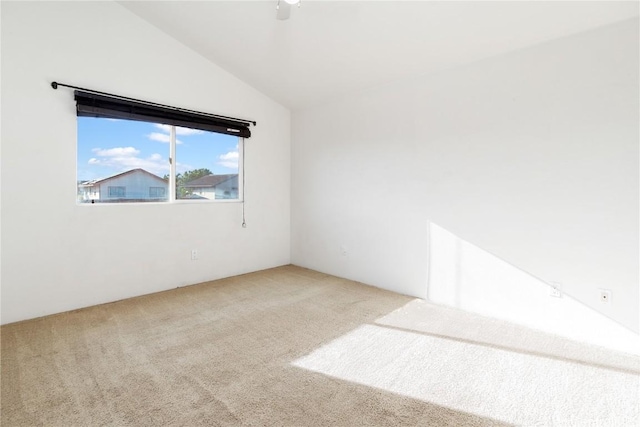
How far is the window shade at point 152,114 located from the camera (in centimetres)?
298

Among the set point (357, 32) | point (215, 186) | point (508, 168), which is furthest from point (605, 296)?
point (215, 186)

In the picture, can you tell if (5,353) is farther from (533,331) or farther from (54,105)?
(533,331)

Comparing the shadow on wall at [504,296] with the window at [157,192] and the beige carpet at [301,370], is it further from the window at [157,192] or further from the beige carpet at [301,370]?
the window at [157,192]

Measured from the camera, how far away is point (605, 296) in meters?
2.34

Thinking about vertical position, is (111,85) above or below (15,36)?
below

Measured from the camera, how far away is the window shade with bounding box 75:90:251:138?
298 centimetres

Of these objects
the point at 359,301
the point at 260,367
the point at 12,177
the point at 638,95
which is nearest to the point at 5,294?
the point at 12,177

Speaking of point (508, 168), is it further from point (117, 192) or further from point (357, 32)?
point (117, 192)

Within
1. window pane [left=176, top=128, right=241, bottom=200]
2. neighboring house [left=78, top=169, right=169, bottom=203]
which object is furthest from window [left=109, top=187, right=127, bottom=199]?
window pane [left=176, top=128, right=241, bottom=200]

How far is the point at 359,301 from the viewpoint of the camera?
10.8 feet

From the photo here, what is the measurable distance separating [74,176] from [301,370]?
272 cm

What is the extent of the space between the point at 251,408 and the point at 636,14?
3.43m

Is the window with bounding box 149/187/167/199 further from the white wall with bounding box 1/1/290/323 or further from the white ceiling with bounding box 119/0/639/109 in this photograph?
the white ceiling with bounding box 119/0/639/109

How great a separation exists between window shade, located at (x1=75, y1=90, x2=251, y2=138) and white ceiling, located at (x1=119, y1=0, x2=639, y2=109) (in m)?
0.66
